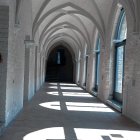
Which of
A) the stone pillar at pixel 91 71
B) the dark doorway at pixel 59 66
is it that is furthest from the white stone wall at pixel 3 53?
the dark doorway at pixel 59 66

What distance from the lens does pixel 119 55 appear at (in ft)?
34.1

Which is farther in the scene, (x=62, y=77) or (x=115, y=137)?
(x=62, y=77)

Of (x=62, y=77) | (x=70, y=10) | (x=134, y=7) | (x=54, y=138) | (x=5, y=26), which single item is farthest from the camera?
(x=62, y=77)

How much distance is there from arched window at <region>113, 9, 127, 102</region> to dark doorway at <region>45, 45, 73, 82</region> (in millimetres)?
19422

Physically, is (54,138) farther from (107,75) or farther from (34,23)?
(34,23)

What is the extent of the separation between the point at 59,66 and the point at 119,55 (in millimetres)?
20285

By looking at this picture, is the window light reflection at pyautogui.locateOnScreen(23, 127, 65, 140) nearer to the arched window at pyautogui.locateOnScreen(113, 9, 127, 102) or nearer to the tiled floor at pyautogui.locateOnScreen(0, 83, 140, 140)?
the tiled floor at pyautogui.locateOnScreen(0, 83, 140, 140)

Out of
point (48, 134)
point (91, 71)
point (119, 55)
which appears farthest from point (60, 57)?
point (48, 134)

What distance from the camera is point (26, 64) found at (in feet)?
33.8

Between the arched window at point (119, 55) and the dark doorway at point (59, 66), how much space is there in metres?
19.4

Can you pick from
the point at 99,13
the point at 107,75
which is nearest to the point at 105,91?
the point at 107,75

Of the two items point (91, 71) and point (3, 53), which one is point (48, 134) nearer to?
point (3, 53)

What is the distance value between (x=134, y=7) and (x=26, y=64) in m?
4.58

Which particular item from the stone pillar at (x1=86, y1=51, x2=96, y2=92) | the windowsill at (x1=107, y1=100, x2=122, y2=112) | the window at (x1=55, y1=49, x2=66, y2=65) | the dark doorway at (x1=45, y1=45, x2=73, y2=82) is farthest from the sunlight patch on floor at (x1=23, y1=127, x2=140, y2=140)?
the dark doorway at (x1=45, y1=45, x2=73, y2=82)
